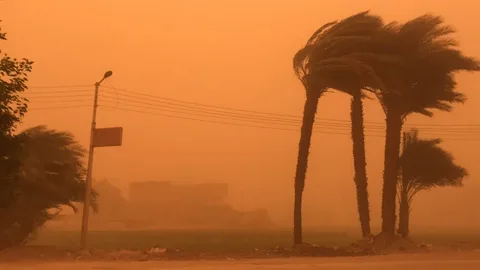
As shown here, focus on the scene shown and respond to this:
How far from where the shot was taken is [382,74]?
31.6 meters

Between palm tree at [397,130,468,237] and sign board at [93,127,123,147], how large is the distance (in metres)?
17.7

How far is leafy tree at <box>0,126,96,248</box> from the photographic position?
30.2 meters

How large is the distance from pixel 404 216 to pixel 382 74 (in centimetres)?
953

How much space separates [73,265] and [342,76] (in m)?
17.0

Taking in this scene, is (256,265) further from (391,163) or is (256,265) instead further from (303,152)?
(391,163)

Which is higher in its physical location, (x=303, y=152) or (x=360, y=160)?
(x=303, y=152)

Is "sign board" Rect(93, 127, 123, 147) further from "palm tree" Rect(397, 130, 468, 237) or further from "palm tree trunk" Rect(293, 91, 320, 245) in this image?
"palm tree" Rect(397, 130, 468, 237)

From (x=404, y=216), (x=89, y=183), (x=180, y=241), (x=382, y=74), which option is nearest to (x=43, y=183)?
(x=89, y=183)

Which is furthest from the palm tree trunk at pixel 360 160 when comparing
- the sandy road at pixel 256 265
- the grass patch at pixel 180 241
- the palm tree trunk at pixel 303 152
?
the sandy road at pixel 256 265

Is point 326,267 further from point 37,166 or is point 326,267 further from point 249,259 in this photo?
point 37,166

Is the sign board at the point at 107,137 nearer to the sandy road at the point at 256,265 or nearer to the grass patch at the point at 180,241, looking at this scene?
the grass patch at the point at 180,241

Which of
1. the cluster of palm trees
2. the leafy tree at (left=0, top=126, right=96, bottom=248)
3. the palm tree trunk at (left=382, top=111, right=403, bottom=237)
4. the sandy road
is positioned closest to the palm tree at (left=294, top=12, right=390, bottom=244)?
the cluster of palm trees

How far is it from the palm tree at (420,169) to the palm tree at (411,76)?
3.56 m

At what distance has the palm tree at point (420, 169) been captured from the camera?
120 feet
